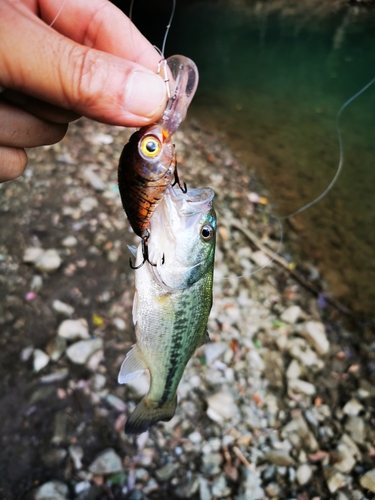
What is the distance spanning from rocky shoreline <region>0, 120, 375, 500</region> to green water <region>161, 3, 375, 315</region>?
1.39 m

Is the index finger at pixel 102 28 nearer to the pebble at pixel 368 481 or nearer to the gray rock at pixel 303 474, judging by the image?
the gray rock at pixel 303 474

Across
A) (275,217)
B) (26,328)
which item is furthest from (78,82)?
(275,217)

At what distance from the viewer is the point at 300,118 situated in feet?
32.9

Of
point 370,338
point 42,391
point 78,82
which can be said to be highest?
point 78,82

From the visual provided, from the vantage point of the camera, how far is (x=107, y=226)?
4523mm

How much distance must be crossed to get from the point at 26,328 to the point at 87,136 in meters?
3.48

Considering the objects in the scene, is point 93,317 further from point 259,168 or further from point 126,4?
point 126,4

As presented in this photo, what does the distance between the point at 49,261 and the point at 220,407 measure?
215cm

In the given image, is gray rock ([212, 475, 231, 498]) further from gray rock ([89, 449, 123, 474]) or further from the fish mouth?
the fish mouth

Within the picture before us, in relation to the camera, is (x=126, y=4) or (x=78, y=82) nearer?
(x=78, y=82)

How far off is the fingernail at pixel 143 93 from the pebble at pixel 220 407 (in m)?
2.80

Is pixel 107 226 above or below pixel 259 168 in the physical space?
above

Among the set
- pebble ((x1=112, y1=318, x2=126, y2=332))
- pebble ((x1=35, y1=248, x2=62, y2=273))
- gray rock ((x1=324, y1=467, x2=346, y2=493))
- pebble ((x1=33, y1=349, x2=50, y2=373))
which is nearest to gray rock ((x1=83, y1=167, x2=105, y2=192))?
pebble ((x1=35, y1=248, x2=62, y2=273))

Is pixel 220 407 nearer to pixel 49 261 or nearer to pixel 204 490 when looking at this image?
pixel 204 490
